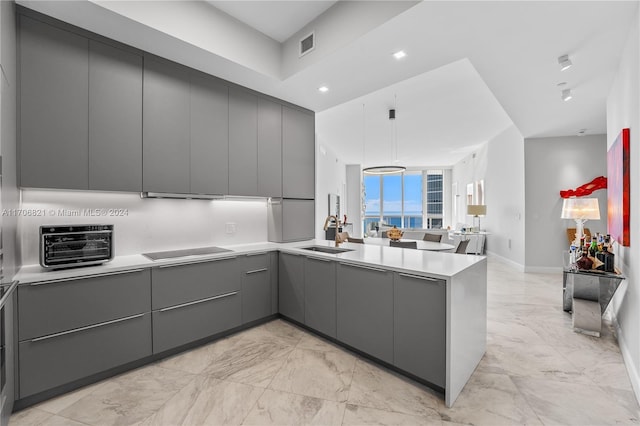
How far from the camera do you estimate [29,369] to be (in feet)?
6.11

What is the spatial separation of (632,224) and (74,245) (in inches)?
164

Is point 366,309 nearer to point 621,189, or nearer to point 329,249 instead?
point 329,249

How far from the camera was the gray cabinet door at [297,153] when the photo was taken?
3.76 m

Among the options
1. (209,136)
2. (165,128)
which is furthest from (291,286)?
(165,128)

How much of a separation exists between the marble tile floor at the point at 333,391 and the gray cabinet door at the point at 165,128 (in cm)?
157

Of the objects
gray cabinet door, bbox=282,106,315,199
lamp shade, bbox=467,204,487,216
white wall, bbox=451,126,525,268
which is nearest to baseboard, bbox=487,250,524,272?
white wall, bbox=451,126,525,268

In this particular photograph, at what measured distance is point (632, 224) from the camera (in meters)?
2.29

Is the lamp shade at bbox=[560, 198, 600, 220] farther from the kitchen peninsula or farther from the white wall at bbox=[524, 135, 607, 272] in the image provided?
the kitchen peninsula

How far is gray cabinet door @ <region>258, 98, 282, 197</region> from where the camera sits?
3484 mm

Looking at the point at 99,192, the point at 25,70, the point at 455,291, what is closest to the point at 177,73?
the point at 25,70

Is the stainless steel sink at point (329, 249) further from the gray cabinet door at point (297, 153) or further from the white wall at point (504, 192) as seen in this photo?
the white wall at point (504, 192)

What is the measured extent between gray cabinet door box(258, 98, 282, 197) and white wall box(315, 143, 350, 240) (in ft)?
11.6

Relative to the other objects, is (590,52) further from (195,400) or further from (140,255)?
(140,255)

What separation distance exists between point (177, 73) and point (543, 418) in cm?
386
